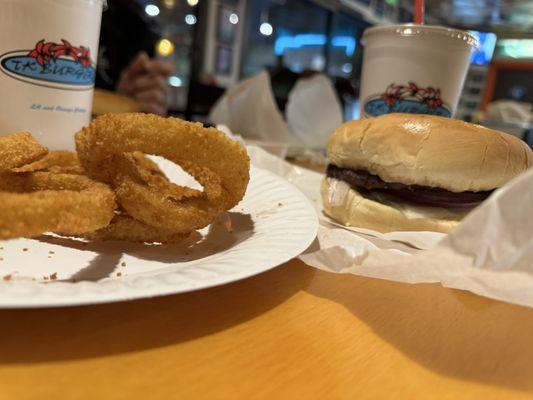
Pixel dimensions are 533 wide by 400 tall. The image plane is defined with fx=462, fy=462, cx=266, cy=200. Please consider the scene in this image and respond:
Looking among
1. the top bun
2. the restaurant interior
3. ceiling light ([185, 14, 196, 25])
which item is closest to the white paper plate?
the restaurant interior

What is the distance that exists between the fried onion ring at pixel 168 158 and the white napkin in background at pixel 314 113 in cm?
196

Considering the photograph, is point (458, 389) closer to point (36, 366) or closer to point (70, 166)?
point (36, 366)

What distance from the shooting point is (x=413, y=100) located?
4.91 feet

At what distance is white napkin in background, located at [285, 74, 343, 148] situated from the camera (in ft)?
9.14

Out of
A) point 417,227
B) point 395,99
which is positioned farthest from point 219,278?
point 395,99

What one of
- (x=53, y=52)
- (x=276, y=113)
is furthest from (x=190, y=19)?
(x=53, y=52)

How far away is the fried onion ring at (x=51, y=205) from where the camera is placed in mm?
587

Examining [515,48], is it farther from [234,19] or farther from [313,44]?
[234,19]

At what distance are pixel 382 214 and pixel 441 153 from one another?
20cm

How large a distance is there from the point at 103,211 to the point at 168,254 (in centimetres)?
15

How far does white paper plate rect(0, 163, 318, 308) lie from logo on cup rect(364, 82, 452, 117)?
0.65m

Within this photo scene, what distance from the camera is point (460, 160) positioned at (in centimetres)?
106

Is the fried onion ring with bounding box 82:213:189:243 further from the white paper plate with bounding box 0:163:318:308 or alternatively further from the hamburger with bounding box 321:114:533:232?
the hamburger with bounding box 321:114:533:232

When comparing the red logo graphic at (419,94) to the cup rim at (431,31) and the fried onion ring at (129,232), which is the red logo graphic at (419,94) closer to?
the cup rim at (431,31)
